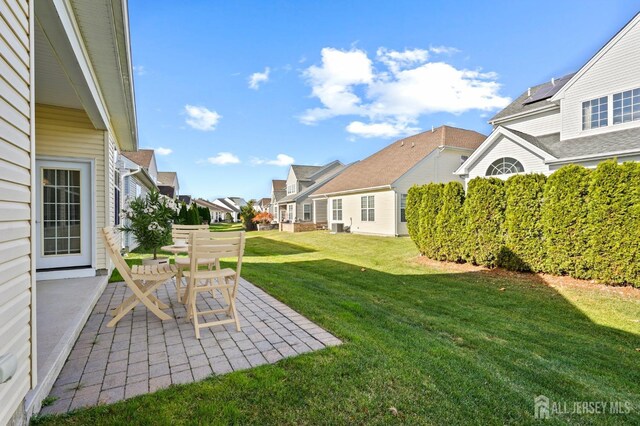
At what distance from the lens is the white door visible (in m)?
5.52

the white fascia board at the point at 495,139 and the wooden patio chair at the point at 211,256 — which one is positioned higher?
the white fascia board at the point at 495,139

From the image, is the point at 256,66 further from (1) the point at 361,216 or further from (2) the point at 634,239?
(2) the point at 634,239

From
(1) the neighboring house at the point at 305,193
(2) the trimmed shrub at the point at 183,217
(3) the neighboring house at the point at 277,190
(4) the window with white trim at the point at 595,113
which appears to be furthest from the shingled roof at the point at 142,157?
(4) the window with white trim at the point at 595,113

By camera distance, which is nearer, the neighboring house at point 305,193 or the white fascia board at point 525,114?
the white fascia board at point 525,114

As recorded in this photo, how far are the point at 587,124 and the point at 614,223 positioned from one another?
6912mm

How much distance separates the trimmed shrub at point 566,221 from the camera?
637 centimetres

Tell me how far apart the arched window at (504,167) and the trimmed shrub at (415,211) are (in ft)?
11.9

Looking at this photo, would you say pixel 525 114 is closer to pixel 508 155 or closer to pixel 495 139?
pixel 495 139

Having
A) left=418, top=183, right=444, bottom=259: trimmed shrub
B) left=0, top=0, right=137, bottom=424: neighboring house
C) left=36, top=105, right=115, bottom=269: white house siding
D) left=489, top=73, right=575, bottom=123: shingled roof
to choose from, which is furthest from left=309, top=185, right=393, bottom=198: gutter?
left=36, top=105, right=115, bottom=269: white house siding

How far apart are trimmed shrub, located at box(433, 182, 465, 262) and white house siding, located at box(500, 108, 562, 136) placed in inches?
263

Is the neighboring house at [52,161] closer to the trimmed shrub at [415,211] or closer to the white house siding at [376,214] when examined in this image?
the trimmed shrub at [415,211]

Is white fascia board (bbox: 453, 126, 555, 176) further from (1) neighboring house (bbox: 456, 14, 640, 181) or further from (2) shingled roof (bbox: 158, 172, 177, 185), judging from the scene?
(2) shingled roof (bbox: 158, 172, 177, 185)

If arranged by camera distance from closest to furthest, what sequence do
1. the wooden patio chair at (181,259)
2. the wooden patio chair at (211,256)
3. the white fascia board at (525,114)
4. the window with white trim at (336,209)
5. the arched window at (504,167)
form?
the wooden patio chair at (211,256)
the wooden patio chair at (181,259)
the arched window at (504,167)
the white fascia board at (525,114)
the window with white trim at (336,209)

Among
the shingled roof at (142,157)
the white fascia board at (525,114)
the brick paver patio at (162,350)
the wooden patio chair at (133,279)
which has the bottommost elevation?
the brick paver patio at (162,350)
